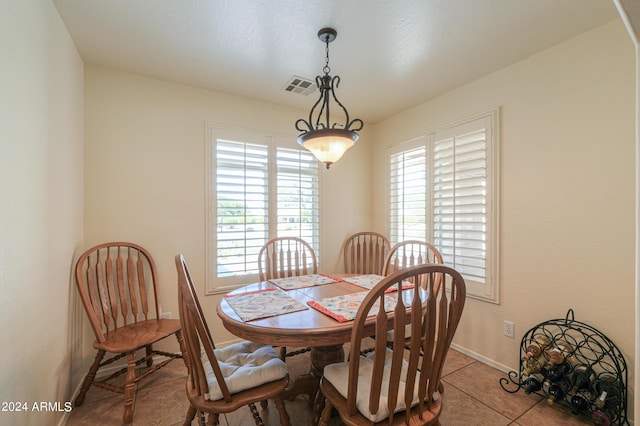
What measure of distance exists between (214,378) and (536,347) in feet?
6.83

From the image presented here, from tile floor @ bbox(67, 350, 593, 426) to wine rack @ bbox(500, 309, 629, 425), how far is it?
106 millimetres

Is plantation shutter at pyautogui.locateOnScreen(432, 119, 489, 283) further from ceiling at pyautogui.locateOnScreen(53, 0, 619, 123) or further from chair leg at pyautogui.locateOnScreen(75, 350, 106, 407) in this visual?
chair leg at pyautogui.locateOnScreen(75, 350, 106, 407)

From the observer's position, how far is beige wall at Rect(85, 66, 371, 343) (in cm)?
224

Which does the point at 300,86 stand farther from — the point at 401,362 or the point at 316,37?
the point at 401,362

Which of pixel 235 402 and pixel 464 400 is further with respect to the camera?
pixel 464 400

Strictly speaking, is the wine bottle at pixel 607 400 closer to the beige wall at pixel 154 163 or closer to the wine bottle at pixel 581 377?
the wine bottle at pixel 581 377

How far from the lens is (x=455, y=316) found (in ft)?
3.84

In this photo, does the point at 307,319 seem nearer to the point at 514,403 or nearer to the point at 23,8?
the point at 514,403

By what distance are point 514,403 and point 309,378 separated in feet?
4.64

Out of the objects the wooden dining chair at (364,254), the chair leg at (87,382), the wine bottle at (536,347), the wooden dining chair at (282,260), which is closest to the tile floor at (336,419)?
the chair leg at (87,382)

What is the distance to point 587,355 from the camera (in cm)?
181

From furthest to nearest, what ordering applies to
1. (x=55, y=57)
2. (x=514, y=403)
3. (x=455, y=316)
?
1. (x=514, y=403)
2. (x=55, y=57)
3. (x=455, y=316)

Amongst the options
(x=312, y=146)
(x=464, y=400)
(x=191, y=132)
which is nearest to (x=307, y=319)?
(x=312, y=146)

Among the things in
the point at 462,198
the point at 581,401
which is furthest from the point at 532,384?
the point at 462,198
